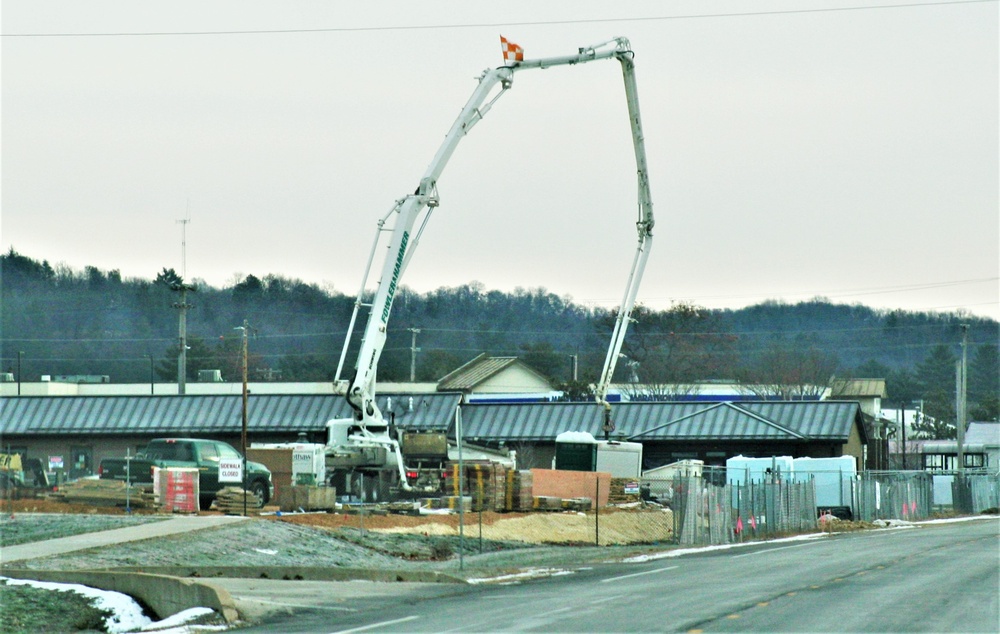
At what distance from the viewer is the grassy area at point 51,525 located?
2486 cm

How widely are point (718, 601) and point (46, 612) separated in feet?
28.4

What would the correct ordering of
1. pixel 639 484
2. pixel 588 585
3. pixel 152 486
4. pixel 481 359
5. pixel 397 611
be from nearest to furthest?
pixel 397 611 → pixel 588 585 → pixel 152 486 → pixel 639 484 → pixel 481 359

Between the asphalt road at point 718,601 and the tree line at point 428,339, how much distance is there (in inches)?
3096

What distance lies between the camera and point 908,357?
176 meters

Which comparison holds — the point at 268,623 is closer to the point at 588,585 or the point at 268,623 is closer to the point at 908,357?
the point at 588,585

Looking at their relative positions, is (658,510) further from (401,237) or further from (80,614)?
(80,614)

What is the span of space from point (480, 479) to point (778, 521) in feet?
31.0

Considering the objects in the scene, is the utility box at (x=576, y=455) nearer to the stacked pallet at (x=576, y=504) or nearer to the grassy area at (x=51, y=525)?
the stacked pallet at (x=576, y=504)

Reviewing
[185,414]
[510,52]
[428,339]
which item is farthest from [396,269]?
[428,339]

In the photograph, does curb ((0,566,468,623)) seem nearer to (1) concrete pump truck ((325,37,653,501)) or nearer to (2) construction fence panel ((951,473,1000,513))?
(1) concrete pump truck ((325,37,653,501))

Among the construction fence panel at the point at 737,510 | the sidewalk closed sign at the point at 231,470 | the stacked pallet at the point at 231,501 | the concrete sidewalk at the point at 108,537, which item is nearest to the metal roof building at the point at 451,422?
the construction fence panel at the point at 737,510

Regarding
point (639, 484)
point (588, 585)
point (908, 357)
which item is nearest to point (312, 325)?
point (908, 357)

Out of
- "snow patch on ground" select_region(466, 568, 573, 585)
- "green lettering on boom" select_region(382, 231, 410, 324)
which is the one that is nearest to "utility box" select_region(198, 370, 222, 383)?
"green lettering on boom" select_region(382, 231, 410, 324)

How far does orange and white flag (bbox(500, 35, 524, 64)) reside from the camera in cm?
3938
